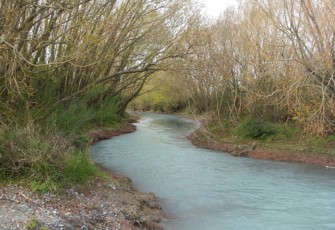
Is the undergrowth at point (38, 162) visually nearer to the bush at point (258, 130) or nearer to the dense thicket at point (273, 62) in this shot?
the dense thicket at point (273, 62)

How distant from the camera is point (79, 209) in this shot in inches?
294

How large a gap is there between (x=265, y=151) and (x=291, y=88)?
5.05m

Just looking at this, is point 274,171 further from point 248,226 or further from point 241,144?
point 248,226

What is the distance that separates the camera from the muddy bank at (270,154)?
1773cm

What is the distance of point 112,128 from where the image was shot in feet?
91.4

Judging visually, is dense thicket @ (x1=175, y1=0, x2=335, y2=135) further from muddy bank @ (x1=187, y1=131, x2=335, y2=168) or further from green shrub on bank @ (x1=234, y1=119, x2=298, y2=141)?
muddy bank @ (x1=187, y1=131, x2=335, y2=168)

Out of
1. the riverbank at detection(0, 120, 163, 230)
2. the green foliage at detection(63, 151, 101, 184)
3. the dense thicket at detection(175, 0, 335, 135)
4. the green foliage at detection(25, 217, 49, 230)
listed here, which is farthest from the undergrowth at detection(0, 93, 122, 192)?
the dense thicket at detection(175, 0, 335, 135)

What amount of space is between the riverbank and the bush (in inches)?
510

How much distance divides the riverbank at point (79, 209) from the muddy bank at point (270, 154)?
413 inches

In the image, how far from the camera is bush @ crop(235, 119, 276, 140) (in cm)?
2166

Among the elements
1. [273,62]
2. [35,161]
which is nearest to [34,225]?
[35,161]

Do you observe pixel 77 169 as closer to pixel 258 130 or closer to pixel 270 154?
pixel 270 154

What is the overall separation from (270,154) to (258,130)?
2557 mm

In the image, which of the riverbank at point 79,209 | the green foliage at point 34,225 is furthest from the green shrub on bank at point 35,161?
the green foliage at point 34,225
